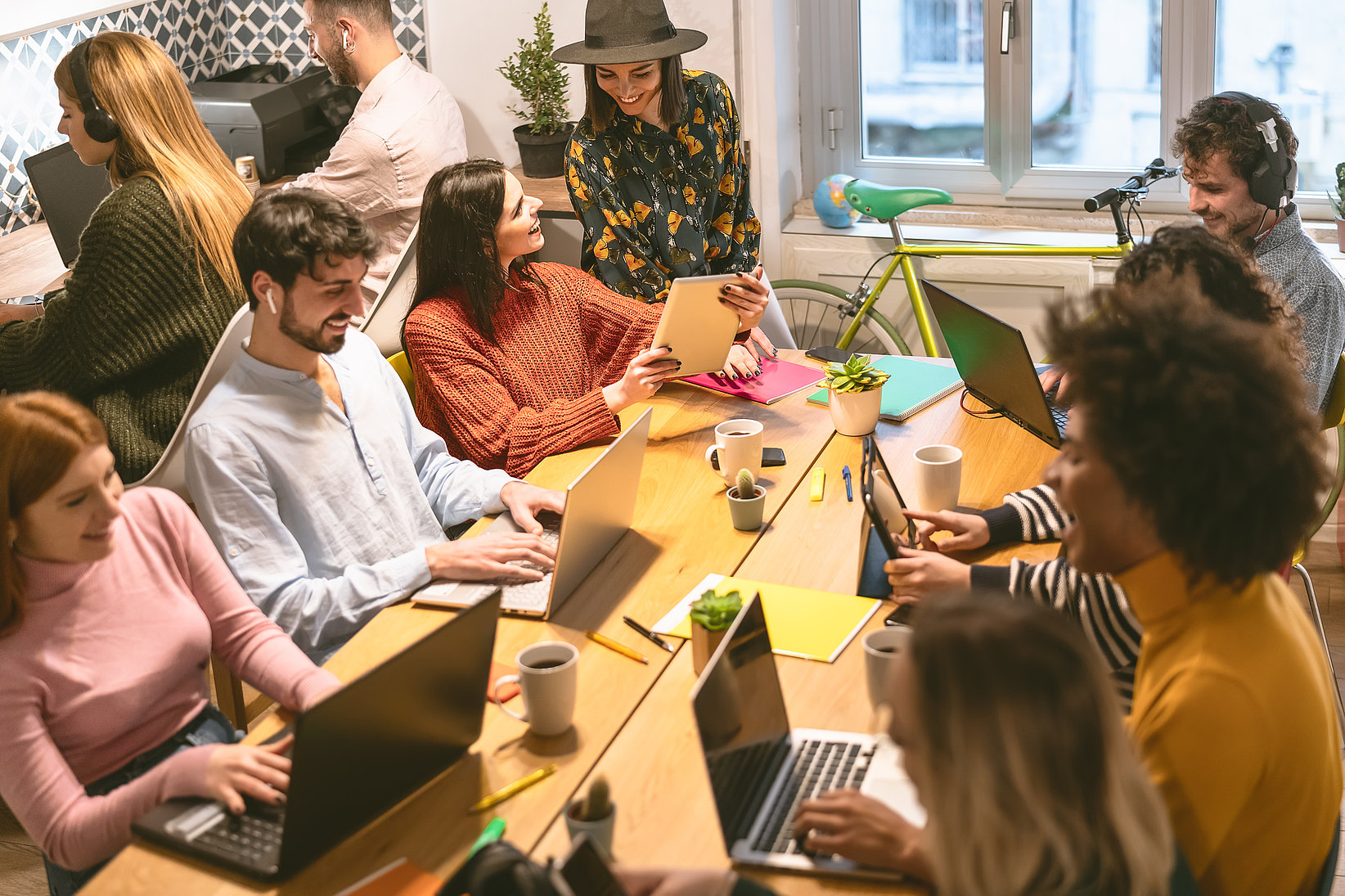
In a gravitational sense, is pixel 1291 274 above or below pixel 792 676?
above

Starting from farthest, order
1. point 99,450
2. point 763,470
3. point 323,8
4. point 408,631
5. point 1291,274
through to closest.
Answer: point 323,8 → point 1291,274 → point 763,470 → point 408,631 → point 99,450

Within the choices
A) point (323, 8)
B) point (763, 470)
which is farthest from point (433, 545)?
point (323, 8)

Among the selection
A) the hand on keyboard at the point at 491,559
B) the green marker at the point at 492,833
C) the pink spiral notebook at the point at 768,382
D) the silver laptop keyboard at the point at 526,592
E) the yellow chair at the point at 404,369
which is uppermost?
the yellow chair at the point at 404,369

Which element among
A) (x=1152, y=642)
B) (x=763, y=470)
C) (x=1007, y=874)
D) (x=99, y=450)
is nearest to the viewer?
(x=1007, y=874)

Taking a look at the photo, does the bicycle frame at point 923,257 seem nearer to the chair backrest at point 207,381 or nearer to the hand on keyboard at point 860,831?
the chair backrest at point 207,381

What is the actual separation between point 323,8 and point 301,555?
2.24m

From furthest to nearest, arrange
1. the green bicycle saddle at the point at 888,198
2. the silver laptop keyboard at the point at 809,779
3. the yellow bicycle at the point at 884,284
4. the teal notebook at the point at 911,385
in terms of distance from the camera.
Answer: the green bicycle saddle at the point at 888,198 < the yellow bicycle at the point at 884,284 < the teal notebook at the point at 911,385 < the silver laptop keyboard at the point at 809,779

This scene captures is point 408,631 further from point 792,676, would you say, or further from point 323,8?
point 323,8

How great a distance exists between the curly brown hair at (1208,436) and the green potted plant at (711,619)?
0.53 meters

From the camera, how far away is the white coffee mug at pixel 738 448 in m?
2.21

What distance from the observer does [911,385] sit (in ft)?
8.75

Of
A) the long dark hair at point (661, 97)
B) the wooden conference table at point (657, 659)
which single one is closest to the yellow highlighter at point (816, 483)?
the wooden conference table at point (657, 659)

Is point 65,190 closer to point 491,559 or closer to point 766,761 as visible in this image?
point 491,559

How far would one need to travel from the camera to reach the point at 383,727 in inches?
52.9
